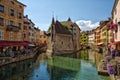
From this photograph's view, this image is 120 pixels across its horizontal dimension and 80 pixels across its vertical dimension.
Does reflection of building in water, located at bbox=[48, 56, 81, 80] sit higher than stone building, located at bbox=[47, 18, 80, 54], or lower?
lower

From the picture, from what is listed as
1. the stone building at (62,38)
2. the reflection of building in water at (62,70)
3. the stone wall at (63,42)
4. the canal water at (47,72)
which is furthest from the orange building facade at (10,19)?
the stone wall at (63,42)

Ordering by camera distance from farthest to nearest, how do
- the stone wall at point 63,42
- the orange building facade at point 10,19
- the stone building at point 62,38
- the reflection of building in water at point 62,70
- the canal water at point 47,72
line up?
the stone wall at point 63,42 → the stone building at point 62,38 → the orange building facade at point 10,19 → the reflection of building in water at point 62,70 → the canal water at point 47,72

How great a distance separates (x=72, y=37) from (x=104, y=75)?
174ft

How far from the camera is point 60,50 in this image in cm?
6225

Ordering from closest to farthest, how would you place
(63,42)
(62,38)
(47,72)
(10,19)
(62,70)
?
(47,72) < (62,70) < (10,19) < (62,38) < (63,42)

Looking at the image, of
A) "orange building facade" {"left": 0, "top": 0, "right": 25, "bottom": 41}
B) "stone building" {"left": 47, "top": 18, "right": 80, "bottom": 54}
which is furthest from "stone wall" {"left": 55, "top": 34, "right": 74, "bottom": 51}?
"orange building facade" {"left": 0, "top": 0, "right": 25, "bottom": 41}

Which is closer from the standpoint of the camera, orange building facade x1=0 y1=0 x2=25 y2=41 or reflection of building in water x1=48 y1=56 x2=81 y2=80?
reflection of building in water x1=48 y1=56 x2=81 y2=80

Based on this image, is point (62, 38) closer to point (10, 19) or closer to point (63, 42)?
point (63, 42)

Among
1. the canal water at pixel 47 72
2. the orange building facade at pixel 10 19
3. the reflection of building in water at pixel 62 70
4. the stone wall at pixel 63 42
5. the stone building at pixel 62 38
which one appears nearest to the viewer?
the canal water at pixel 47 72

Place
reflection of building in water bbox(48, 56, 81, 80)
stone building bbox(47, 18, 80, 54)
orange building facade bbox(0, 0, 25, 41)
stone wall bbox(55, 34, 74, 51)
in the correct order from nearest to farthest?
reflection of building in water bbox(48, 56, 81, 80)
orange building facade bbox(0, 0, 25, 41)
stone building bbox(47, 18, 80, 54)
stone wall bbox(55, 34, 74, 51)

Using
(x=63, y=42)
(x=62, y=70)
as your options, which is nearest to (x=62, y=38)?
(x=63, y=42)

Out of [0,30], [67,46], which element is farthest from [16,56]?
[67,46]

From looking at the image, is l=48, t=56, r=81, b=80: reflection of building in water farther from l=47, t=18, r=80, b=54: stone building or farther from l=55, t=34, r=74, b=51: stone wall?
l=55, t=34, r=74, b=51: stone wall

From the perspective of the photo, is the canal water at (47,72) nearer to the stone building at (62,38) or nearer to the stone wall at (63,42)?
the stone building at (62,38)
